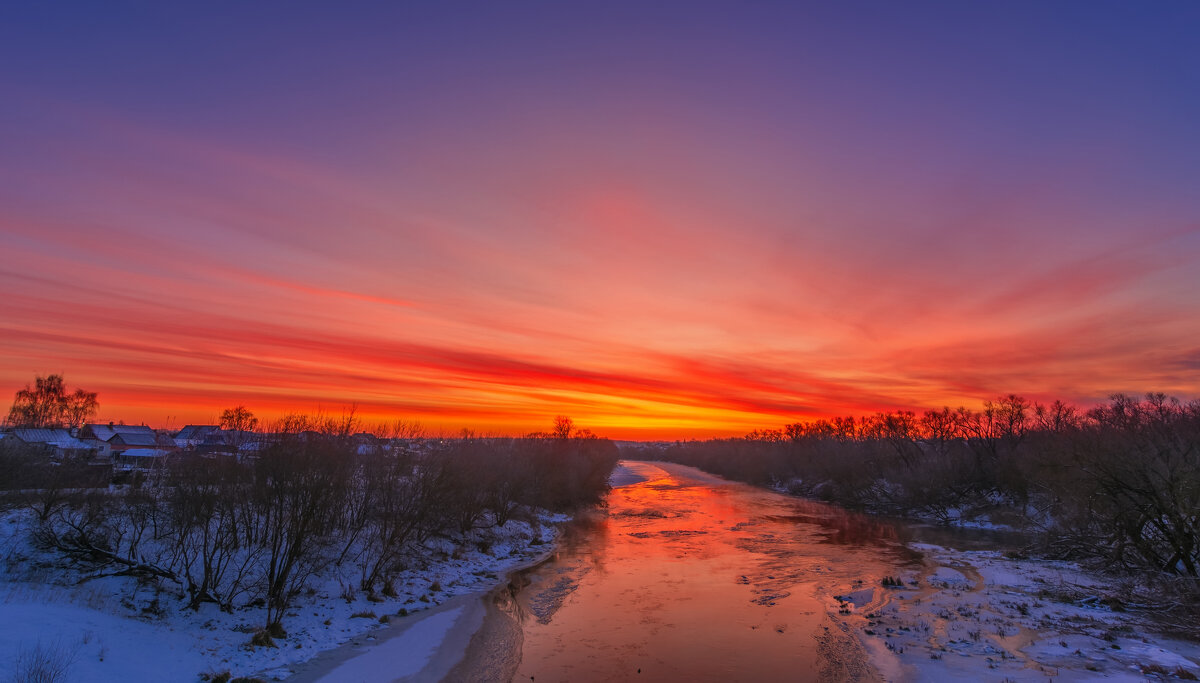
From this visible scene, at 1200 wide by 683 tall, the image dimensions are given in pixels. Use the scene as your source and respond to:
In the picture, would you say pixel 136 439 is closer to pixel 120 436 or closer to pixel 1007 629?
pixel 120 436

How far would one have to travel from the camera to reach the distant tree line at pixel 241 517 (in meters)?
18.8

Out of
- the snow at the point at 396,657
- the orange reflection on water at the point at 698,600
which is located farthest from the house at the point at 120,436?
the snow at the point at 396,657

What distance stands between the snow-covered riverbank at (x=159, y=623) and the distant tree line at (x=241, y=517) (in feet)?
2.08

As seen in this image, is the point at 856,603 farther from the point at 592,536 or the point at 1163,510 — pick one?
the point at 592,536

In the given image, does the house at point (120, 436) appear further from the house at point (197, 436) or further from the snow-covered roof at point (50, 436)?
the house at point (197, 436)

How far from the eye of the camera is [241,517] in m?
20.6

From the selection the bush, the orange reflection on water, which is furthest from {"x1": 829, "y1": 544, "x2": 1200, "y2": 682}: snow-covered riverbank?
Result: the bush

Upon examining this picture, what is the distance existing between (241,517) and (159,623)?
4.79m

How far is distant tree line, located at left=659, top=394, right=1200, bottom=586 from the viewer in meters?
21.9

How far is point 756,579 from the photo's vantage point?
27.2 m

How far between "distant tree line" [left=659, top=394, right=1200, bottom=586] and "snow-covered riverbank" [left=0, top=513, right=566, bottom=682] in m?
28.2

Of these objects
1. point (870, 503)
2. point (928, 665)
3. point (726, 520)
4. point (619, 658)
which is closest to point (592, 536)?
point (726, 520)

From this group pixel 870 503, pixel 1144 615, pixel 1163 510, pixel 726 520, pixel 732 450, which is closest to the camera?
pixel 1144 615

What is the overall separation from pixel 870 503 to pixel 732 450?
8447 centimetres
